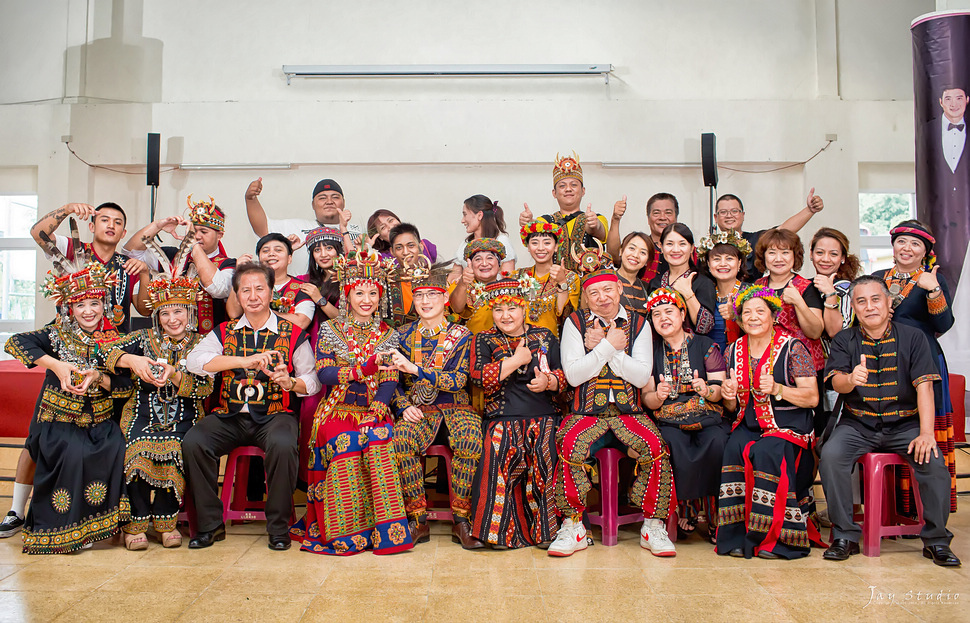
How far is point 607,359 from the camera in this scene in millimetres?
3670

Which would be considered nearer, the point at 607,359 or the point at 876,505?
the point at 876,505

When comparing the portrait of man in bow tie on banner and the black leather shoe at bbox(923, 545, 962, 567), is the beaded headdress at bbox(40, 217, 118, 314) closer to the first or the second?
the black leather shoe at bbox(923, 545, 962, 567)

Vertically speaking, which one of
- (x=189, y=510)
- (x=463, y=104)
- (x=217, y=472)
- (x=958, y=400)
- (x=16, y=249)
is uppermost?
(x=463, y=104)

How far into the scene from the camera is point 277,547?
3.56 m

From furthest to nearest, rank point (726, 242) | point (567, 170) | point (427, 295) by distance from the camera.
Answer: point (567, 170) < point (726, 242) < point (427, 295)

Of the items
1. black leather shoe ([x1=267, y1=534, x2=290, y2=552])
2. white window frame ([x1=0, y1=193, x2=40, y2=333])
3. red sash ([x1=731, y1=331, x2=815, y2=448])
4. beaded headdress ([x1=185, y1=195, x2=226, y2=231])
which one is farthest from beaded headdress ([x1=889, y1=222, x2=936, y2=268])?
white window frame ([x1=0, y1=193, x2=40, y2=333])

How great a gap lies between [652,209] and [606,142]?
2501mm

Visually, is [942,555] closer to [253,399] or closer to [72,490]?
[253,399]

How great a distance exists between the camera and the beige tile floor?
2.71m

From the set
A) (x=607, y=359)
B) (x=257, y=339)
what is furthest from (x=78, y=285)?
(x=607, y=359)

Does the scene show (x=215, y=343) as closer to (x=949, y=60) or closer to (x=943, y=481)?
(x=943, y=481)

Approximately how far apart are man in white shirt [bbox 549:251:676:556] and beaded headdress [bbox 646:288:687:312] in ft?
0.32

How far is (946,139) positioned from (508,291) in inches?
140

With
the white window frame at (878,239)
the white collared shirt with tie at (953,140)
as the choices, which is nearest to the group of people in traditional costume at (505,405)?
the white collared shirt with tie at (953,140)
